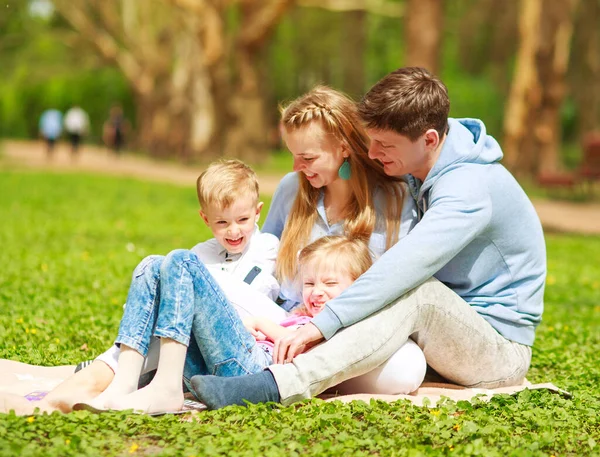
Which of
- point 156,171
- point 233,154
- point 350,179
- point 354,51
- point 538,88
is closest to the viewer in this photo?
point 350,179

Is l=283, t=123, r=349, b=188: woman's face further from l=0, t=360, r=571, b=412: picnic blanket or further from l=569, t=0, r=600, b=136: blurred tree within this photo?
l=569, t=0, r=600, b=136: blurred tree

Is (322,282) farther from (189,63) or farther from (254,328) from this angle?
(189,63)

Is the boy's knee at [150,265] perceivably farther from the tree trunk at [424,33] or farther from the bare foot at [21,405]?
the tree trunk at [424,33]

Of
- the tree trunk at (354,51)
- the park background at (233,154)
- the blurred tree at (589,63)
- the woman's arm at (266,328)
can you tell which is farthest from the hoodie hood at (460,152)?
the tree trunk at (354,51)

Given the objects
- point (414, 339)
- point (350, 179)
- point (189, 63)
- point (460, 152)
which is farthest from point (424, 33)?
point (189, 63)

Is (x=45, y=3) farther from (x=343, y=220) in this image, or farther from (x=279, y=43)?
(x=343, y=220)

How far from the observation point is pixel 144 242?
11.9m

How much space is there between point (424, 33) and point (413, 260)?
14.3m

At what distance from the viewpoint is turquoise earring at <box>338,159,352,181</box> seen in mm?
4866

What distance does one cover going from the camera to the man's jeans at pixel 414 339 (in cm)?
429

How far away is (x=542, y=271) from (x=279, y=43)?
39.6 m

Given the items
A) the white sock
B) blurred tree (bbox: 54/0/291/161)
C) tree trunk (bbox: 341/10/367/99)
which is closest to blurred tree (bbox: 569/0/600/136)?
tree trunk (bbox: 341/10/367/99)

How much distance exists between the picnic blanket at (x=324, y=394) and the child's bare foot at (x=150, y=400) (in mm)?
153

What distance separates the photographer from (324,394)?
15.2 feet
